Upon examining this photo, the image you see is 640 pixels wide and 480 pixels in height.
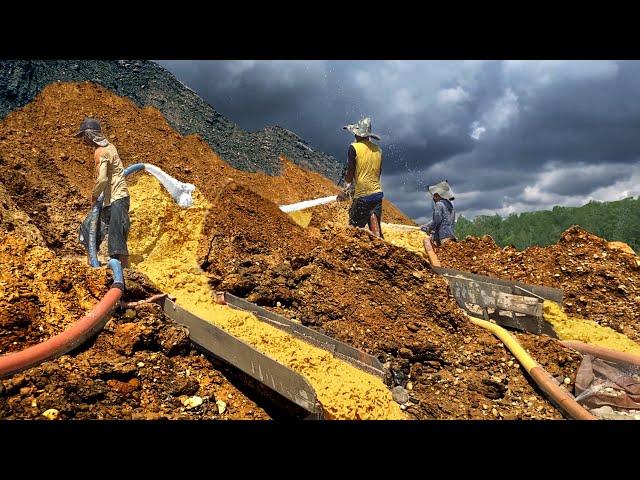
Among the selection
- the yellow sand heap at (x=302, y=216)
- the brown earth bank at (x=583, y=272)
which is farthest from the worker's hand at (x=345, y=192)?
the yellow sand heap at (x=302, y=216)

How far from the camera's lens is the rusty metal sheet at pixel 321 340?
10.5ft

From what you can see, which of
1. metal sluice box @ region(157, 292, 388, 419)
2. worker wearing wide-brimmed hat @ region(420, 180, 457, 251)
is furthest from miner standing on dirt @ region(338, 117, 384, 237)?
metal sluice box @ region(157, 292, 388, 419)

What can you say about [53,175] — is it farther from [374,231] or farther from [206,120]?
[206,120]

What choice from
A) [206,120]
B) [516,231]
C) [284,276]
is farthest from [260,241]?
[516,231]

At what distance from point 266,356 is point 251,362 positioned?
15 cm

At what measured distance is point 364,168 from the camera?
17.4 ft

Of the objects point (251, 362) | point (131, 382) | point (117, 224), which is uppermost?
point (117, 224)

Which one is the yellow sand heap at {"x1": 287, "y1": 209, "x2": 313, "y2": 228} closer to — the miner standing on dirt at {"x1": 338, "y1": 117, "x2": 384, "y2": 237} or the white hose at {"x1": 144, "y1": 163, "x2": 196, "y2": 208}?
the white hose at {"x1": 144, "y1": 163, "x2": 196, "y2": 208}

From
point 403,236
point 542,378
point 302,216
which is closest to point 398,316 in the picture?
point 542,378

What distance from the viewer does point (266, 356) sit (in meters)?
2.59

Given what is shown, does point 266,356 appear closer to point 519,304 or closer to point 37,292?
point 37,292

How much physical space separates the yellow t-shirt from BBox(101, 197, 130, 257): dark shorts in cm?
260

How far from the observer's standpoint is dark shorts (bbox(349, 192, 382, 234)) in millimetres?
5434

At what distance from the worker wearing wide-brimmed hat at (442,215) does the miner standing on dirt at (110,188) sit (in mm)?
4394
